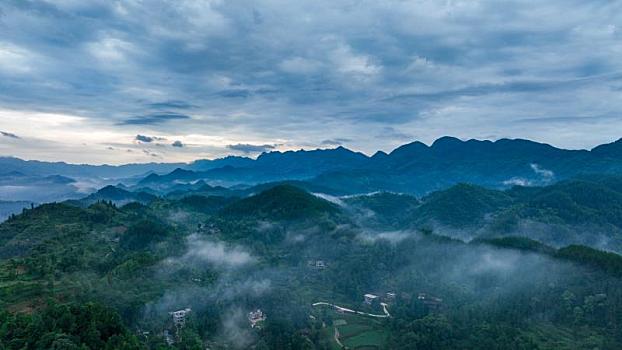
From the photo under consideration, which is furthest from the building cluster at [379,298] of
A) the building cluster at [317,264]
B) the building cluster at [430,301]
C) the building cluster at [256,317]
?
the building cluster at [256,317]

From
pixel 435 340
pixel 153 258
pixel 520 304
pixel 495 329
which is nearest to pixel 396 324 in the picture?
pixel 435 340

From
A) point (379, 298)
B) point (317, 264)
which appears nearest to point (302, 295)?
point (379, 298)

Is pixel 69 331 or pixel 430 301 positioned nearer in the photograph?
pixel 69 331

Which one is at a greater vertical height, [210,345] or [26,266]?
[26,266]

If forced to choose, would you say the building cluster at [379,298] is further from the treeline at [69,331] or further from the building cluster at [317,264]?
the treeline at [69,331]

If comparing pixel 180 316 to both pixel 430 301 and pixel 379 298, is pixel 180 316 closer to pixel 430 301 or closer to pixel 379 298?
pixel 379 298

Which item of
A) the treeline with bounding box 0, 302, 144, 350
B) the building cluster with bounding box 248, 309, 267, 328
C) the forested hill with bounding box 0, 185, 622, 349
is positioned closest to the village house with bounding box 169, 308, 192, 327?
the forested hill with bounding box 0, 185, 622, 349

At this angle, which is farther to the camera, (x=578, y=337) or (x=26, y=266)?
(x=26, y=266)

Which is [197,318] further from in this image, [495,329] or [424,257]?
[424,257]

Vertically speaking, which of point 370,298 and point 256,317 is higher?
point 256,317
